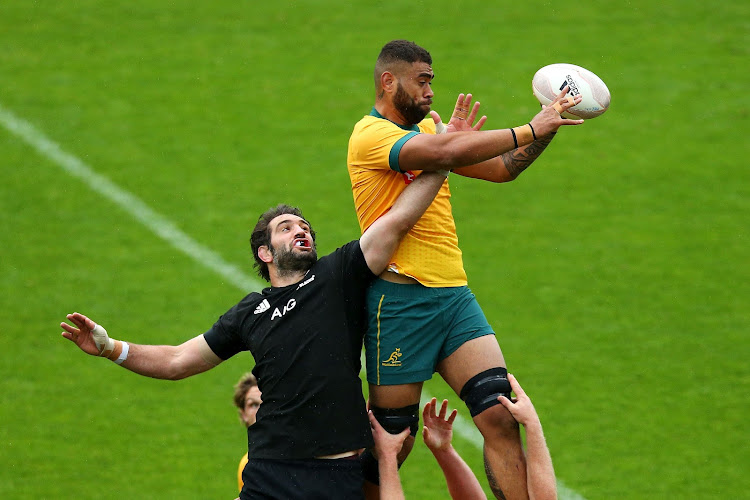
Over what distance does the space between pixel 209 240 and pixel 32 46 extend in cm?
450

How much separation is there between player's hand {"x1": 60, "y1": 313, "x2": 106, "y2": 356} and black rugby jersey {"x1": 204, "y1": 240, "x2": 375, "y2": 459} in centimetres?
97

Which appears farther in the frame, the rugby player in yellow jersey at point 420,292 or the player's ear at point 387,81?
the player's ear at point 387,81

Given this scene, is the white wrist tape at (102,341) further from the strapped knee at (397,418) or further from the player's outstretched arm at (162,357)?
the strapped knee at (397,418)

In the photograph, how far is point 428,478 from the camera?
9.61 meters

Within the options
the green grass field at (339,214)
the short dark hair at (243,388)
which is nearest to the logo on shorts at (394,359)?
the short dark hair at (243,388)

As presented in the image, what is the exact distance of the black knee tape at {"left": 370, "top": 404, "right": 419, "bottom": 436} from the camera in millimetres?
6719

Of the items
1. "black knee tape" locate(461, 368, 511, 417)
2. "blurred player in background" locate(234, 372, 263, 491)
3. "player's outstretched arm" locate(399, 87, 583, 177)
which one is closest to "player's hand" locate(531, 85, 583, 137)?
"player's outstretched arm" locate(399, 87, 583, 177)

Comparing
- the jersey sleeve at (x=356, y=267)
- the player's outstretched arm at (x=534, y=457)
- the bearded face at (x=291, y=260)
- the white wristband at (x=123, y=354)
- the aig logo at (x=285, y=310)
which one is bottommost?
the player's outstretched arm at (x=534, y=457)

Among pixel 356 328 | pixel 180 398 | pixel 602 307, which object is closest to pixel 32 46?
pixel 180 398

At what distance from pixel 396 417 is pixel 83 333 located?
1.91m

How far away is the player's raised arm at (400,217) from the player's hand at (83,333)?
174cm

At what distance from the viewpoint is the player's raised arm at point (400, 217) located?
647cm

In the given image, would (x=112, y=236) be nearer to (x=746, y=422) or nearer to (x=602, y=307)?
(x=602, y=307)

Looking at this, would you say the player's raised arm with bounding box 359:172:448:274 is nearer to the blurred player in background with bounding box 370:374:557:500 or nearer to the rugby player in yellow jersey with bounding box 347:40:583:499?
the rugby player in yellow jersey with bounding box 347:40:583:499
